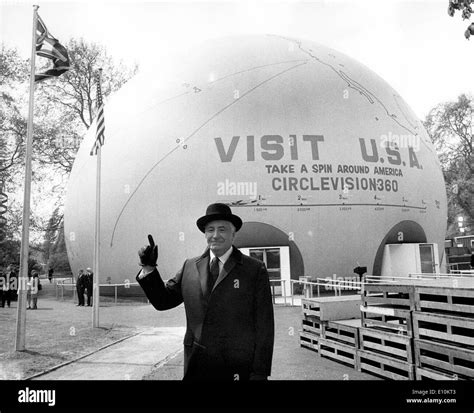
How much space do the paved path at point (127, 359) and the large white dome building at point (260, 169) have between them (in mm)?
5419

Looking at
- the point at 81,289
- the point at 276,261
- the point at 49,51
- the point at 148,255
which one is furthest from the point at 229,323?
the point at 81,289

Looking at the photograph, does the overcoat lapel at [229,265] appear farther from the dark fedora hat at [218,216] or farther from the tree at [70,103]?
the tree at [70,103]

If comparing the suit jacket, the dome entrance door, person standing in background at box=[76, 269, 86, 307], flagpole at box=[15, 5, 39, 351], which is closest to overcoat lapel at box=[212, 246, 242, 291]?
the suit jacket

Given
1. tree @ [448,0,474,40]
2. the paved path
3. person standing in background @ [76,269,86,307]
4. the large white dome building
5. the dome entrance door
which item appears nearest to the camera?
tree @ [448,0,474,40]

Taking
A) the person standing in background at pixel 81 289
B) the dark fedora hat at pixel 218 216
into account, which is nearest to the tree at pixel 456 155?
the dark fedora hat at pixel 218 216

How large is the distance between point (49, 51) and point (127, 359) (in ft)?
17.1

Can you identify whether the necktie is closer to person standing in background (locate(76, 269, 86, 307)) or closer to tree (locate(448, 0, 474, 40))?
tree (locate(448, 0, 474, 40))

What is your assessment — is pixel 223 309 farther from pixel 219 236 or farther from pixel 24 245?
pixel 24 245

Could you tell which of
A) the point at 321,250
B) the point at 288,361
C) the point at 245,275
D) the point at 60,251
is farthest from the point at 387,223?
the point at 60,251

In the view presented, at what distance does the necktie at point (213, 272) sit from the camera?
3135 millimetres

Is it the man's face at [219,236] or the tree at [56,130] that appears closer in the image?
the man's face at [219,236]

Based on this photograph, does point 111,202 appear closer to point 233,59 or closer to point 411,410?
point 233,59

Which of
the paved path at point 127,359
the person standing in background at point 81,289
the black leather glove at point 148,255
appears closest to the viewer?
the black leather glove at point 148,255

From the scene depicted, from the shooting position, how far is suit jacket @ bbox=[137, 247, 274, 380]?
2994 millimetres
